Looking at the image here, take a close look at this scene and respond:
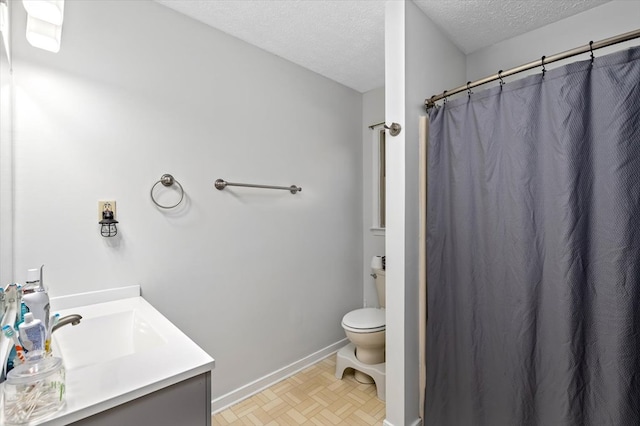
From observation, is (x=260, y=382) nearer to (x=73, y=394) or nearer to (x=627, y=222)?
(x=73, y=394)

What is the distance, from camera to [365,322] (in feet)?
6.89

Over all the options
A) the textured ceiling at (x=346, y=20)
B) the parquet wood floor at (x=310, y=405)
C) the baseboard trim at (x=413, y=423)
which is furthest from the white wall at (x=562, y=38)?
the parquet wood floor at (x=310, y=405)

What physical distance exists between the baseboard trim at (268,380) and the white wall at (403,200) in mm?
Answer: 841

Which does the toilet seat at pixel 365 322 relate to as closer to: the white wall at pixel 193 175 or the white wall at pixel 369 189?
the white wall at pixel 193 175

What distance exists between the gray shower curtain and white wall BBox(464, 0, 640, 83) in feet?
2.57

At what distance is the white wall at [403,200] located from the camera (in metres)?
1.59

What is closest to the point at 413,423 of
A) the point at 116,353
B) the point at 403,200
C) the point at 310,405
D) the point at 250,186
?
the point at 310,405

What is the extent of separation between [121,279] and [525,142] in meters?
2.04

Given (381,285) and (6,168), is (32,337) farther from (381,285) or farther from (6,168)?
(381,285)

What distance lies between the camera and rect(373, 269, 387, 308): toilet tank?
96.6 inches

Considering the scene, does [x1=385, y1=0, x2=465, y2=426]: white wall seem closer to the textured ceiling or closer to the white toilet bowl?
the textured ceiling

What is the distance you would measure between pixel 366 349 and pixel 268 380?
2.40 ft

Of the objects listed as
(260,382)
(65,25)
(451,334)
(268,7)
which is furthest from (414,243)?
(65,25)

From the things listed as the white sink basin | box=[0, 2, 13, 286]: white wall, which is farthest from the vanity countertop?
box=[0, 2, 13, 286]: white wall
